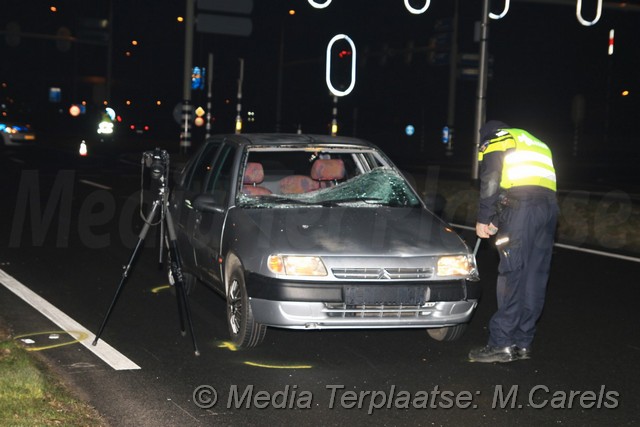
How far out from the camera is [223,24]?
2844cm

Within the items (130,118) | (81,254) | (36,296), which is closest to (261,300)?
(36,296)

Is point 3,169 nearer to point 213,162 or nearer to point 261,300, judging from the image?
point 213,162

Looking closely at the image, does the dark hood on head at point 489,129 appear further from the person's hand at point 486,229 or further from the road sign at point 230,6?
the road sign at point 230,6

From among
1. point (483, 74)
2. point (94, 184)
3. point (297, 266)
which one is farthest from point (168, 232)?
point (94, 184)

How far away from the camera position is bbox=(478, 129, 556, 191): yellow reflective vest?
6.97 meters

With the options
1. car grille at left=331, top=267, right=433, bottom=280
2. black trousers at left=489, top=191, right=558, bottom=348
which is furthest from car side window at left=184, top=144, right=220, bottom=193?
black trousers at left=489, top=191, right=558, bottom=348

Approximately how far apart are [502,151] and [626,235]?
7.88m

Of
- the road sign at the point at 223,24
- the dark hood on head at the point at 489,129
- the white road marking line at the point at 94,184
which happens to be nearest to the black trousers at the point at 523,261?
the dark hood on head at the point at 489,129

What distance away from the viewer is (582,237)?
15.0 meters

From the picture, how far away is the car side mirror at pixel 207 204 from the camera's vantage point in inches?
309

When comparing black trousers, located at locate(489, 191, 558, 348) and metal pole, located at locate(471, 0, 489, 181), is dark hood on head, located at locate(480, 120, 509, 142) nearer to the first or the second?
black trousers, located at locate(489, 191, 558, 348)

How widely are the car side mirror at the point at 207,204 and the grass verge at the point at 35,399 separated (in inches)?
72.7

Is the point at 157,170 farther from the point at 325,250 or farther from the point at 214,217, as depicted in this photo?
the point at 325,250

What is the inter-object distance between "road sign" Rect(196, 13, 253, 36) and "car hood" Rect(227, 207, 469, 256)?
21106 millimetres
